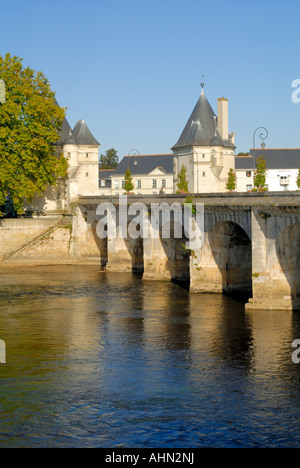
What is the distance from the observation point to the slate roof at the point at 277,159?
108688mm

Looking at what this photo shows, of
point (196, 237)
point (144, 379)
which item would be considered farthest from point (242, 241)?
point (144, 379)

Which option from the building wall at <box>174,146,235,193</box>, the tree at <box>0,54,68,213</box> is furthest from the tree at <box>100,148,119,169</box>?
the tree at <box>0,54,68,213</box>

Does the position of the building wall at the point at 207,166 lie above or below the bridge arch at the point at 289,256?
above

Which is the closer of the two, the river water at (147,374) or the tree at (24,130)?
the river water at (147,374)

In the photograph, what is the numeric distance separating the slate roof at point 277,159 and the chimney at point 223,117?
1833cm

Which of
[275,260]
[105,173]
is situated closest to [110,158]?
[105,173]

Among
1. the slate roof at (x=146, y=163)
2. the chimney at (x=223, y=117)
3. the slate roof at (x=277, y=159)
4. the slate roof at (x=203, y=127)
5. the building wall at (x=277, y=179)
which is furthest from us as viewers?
the slate roof at (x=146, y=163)

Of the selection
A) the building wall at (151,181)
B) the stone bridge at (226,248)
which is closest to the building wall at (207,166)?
the building wall at (151,181)

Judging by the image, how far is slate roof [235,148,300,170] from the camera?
109 m

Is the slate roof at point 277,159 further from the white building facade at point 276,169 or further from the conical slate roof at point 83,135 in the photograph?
the conical slate roof at point 83,135

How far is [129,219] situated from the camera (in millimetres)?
58156

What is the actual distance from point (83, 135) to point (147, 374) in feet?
167

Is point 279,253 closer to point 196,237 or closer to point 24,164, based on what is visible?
point 196,237

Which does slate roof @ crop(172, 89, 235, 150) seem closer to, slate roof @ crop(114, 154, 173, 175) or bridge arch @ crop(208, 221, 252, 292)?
slate roof @ crop(114, 154, 173, 175)
